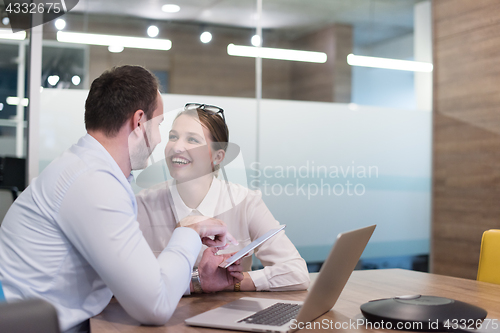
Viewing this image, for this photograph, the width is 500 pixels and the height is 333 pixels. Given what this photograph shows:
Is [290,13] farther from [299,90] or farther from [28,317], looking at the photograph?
[28,317]

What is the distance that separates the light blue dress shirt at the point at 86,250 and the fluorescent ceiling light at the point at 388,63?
2.96 meters

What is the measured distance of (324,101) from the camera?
368 cm

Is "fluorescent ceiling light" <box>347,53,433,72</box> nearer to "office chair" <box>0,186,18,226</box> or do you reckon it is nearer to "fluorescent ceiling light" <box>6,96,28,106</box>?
"fluorescent ceiling light" <box>6,96,28,106</box>

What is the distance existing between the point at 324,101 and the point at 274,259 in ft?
7.47

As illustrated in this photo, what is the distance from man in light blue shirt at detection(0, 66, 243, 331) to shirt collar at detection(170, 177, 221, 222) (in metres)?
0.28

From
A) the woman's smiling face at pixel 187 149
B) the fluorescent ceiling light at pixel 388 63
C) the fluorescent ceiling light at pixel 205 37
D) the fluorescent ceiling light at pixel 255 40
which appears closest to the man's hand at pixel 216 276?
the woman's smiling face at pixel 187 149

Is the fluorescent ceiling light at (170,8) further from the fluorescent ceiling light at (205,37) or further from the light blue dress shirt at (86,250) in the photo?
the light blue dress shirt at (86,250)

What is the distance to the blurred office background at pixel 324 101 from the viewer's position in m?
3.05

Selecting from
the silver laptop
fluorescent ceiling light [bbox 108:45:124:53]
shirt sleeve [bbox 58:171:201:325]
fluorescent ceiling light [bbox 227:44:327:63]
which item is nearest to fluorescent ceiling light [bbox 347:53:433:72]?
fluorescent ceiling light [bbox 227:44:327:63]

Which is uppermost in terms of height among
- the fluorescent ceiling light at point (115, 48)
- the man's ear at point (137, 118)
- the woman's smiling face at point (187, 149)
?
the fluorescent ceiling light at point (115, 48)

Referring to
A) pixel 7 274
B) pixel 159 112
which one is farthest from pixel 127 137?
pixel 7 274

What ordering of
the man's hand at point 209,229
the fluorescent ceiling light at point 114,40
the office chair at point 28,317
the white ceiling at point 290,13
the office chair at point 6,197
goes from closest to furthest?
1. the office chair at point 28,317
2. the man's hand at point 209,229
3. the office chair at point 6,197
4. the fluorescent ceiling light at point 114,40
5. the white ceiling at point 290,13

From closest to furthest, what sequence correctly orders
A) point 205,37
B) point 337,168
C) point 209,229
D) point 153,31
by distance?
point 209,229 → point 153,31 → point 205,37 → point 337,168

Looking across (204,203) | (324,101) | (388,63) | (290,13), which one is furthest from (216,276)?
(388,63)
